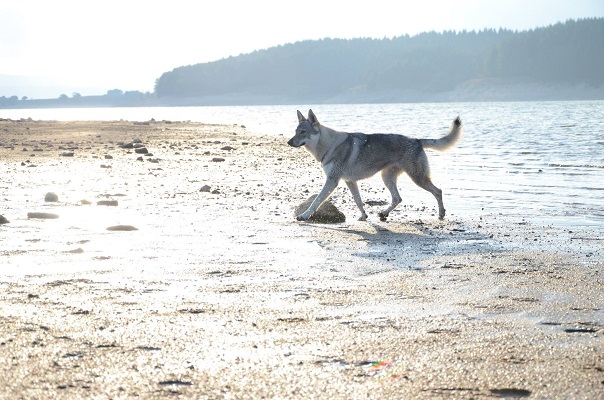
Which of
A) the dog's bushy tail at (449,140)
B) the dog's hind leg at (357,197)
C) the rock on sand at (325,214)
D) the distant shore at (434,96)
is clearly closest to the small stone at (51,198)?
the rock on sand at (325,214)

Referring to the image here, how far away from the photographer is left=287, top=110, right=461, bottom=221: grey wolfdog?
896cm

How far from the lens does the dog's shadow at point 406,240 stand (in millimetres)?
6043

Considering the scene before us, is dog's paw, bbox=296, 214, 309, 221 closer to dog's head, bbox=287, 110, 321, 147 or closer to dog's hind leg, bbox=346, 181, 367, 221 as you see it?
dog's hind leg, bbox=346, 181, 367, 221

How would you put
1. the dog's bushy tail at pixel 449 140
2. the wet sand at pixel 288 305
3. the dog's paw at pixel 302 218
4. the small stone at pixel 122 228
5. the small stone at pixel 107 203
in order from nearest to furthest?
the wet sand at pixel 288 305
the small stone at pixel 122 228
the dog's paw at pixel 302 218
the small stone at pixel 107 203
the dog's bushy tail at pixel 449 140

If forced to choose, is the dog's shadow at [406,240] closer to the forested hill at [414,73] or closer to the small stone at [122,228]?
the small stone at [122,228]

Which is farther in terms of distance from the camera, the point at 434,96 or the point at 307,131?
the point at 434,96

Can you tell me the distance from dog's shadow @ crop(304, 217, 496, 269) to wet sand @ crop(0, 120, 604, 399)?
3cm

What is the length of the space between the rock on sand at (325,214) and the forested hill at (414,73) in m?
129

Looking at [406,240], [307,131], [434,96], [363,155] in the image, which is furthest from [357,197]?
[434,96]

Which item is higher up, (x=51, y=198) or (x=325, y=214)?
(x=51, y=198)

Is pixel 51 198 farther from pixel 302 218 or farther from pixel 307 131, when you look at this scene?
pixel 307 131

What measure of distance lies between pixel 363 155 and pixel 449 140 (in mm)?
1222

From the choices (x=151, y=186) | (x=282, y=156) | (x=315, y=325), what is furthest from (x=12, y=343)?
(x=282, y=156)

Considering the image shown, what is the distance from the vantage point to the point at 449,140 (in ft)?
31.0
